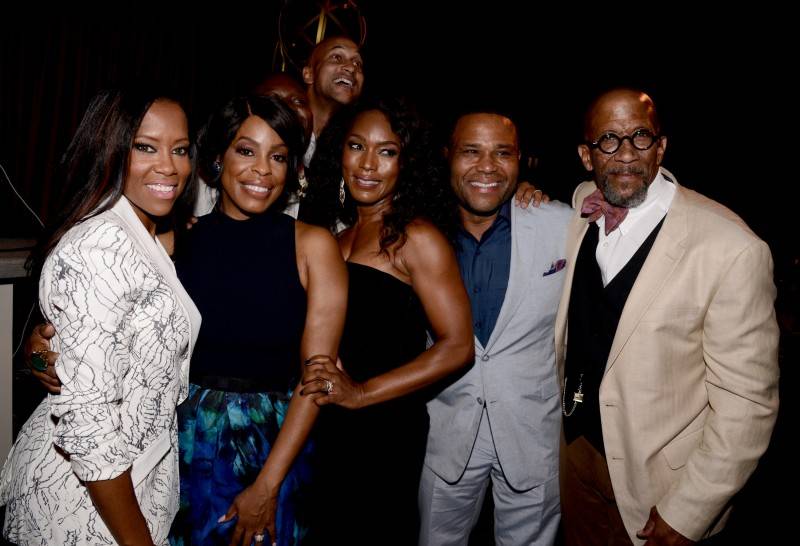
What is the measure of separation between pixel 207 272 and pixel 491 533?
2.30 m

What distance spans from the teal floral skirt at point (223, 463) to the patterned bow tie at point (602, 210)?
130cm

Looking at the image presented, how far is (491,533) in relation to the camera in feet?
9.80

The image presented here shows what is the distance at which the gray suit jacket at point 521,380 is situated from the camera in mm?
1994

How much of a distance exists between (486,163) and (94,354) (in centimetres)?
155

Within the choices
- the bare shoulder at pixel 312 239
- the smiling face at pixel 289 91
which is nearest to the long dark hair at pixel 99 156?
the bare shoulder at pixel 312 239

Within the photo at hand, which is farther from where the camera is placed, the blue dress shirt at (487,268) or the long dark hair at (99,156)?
the blue dress shirt at (487,268)

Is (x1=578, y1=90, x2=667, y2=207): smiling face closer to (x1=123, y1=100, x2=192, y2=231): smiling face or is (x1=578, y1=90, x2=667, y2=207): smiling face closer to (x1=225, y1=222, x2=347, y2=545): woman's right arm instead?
(x1=225, y1=222, x2=347, y2=545): woman's right arm

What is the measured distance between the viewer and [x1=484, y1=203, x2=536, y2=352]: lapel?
1982mm

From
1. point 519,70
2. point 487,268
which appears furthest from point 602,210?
point 519,70

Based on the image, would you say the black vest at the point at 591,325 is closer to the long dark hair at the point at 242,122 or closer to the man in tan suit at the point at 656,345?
the man in tan suit at the point at 656,345

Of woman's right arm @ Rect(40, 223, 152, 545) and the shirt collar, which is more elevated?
the shirt collar

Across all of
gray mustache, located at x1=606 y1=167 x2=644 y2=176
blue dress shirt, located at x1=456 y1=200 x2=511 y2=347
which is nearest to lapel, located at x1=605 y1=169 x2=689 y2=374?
gray mustache, located at x1=606 y1=167 x2=644 y2=176

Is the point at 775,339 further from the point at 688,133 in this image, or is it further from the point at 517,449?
the point at 688,133

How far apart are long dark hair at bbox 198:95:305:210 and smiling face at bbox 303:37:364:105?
1.57 metres
